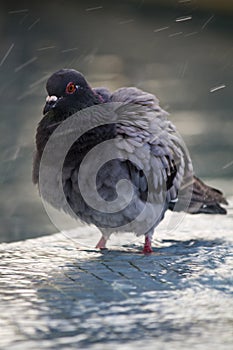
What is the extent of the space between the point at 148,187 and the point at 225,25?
35.1 ft

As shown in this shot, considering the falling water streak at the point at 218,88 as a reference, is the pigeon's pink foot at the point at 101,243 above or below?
above

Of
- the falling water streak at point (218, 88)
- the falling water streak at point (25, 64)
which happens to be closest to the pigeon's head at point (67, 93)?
the falling water streak at point (218, 88)

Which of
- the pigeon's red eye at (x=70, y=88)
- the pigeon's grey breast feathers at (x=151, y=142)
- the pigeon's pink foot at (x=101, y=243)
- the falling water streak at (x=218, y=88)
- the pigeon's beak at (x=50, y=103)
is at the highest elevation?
the pigeon's red eye at (x=70, y=88)

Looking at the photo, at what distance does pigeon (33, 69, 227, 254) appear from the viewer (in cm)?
511

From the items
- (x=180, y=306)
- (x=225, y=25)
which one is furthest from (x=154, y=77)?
(x=180, y=306)

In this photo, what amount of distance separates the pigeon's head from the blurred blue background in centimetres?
127

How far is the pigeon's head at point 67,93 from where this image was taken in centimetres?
519

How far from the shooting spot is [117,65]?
13.6m

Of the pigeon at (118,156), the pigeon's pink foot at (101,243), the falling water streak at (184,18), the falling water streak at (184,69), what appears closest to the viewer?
the pigeon at (118,156)

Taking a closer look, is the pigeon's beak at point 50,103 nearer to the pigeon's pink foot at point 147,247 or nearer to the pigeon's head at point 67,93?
the pigeon's head at point 67,93

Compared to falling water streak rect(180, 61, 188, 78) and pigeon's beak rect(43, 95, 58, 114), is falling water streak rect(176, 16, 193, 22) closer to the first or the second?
falling water streak rect(180, 61, 188, 78)

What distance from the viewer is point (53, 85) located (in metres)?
5.19

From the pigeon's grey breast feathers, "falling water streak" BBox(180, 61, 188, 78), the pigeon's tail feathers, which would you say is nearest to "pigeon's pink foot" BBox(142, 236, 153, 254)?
the pigeon's grey breast feathers

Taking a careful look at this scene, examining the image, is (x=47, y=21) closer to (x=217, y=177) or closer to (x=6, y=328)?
(x=217, y=177)
